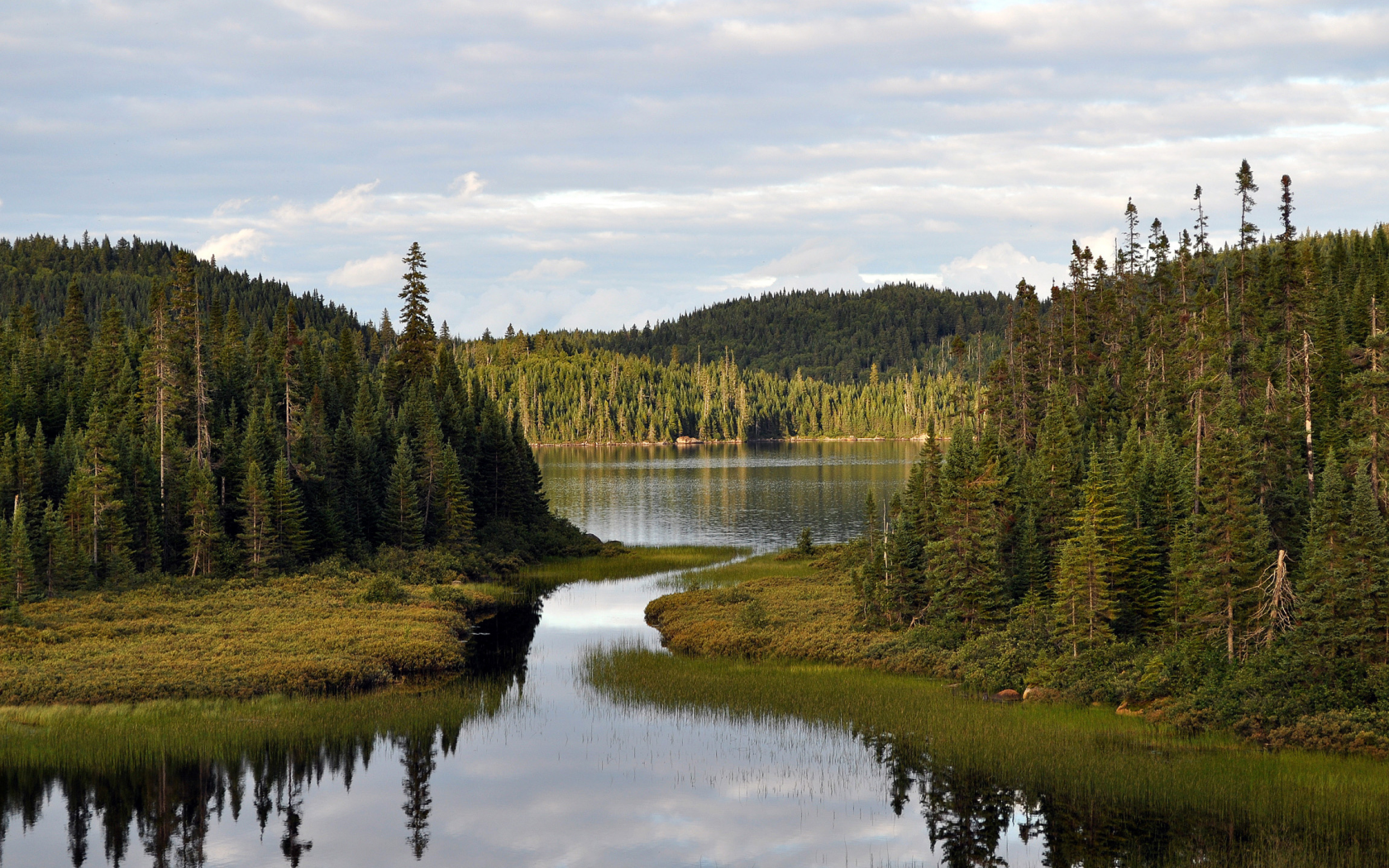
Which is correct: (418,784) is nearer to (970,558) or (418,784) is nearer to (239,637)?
(239,637)

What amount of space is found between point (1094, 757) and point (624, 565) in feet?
187

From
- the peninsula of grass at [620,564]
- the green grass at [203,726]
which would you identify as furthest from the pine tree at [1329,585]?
the peninsula of grass at [620,564]

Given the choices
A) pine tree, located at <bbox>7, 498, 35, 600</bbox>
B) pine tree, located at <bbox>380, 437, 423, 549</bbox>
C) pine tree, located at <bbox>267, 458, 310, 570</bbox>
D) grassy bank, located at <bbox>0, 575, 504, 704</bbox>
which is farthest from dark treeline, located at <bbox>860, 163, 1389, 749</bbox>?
pine tree, located at <bbox>7, 498, 35, 600</bbox>

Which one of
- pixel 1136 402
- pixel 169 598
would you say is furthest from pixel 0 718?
pixel 1136 402

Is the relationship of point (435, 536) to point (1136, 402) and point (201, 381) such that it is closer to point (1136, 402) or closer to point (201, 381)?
point (201, 381)

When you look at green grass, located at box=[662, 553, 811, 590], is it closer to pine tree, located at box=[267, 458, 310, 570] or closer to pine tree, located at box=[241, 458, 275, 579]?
pine tree, located at box=[267, 458, 310, 570]

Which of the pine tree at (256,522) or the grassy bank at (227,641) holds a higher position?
the pine tree at (256,522)

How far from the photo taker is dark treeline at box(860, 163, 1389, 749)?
1455 inches

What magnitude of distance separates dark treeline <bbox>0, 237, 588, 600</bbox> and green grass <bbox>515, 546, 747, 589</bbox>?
3572mm

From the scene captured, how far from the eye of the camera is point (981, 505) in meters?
50.1

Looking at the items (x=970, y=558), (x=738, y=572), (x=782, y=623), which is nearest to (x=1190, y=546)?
(x=970, y=558)

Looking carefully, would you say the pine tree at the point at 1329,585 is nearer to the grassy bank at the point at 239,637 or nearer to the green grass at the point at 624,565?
the grassy bank at the point at 239,637

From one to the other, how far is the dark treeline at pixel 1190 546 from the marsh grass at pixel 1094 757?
2377 millimetres

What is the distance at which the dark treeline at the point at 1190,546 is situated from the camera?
121ft
